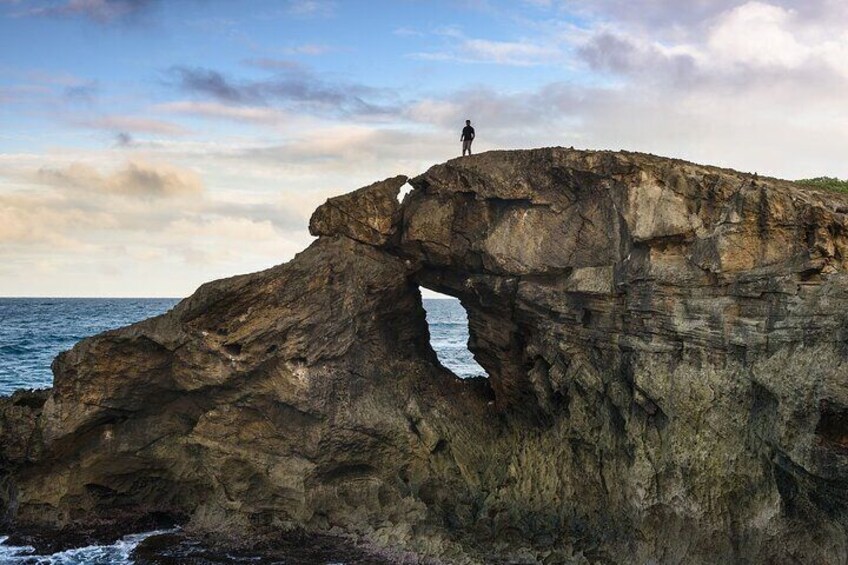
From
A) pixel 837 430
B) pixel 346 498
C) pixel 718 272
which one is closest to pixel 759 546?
pixel 837 430

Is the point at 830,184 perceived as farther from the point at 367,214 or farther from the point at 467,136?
the point at 367,214

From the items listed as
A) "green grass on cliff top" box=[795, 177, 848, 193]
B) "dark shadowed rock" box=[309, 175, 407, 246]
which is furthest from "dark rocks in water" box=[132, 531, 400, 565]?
"green grass on cliff top" box=[795, 177, 848, 193]

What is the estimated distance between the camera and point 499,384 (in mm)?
27125

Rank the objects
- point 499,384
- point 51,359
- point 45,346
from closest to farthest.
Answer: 1. point 499,384
2. point 51,359
3. point 45,346

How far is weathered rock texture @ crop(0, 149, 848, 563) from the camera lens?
1952cm

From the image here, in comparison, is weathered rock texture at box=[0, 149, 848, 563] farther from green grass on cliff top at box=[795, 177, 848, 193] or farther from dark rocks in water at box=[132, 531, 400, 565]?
green grass on cliff top at box=[795, 177, 848, 193]

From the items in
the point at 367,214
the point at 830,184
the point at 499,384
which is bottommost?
the point at 499,384

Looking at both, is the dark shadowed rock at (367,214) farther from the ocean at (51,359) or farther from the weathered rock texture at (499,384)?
the ocean at (51,359)

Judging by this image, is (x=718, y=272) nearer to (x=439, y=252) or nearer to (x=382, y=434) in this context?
(x=439, y=252)

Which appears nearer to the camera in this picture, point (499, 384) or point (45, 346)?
point (499, 384)

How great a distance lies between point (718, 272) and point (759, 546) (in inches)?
262

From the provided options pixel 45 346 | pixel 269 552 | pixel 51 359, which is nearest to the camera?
pixel 269 552

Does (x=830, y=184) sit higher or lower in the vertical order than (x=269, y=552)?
higher

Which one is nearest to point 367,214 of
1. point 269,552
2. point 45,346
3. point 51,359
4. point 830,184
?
point 269,552
